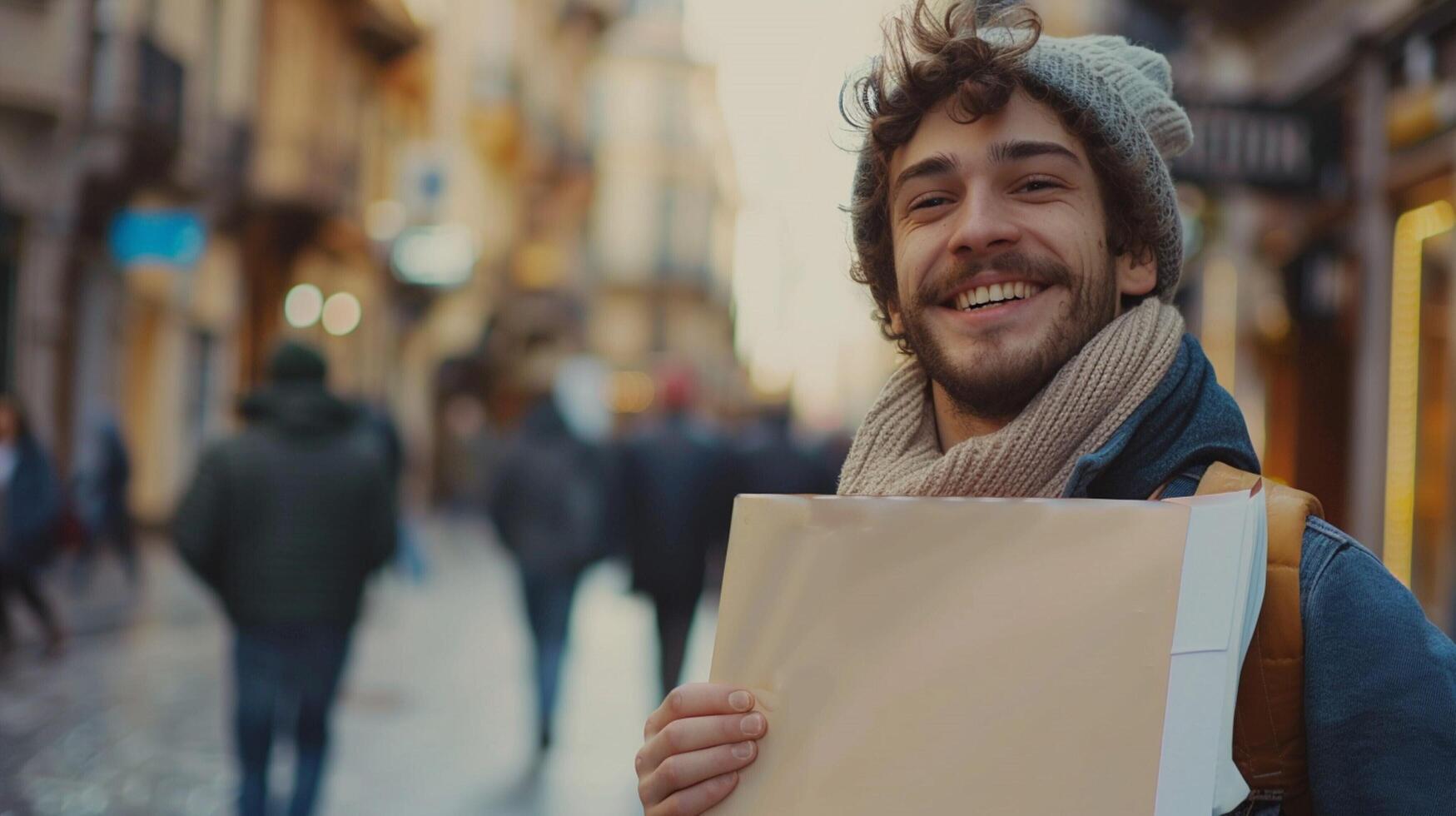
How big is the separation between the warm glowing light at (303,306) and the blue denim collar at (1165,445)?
2256 centimetres

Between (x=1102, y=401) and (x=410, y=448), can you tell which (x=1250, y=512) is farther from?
(x=410, y=448)

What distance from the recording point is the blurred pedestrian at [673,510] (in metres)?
7.24

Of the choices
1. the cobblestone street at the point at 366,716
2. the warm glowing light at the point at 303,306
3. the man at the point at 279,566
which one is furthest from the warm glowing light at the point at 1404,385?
the warm glowing light at the point at 303,306

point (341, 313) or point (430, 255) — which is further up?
point (430, 255)

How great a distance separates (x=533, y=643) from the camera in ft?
24.8

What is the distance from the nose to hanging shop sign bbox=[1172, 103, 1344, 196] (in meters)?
7.17

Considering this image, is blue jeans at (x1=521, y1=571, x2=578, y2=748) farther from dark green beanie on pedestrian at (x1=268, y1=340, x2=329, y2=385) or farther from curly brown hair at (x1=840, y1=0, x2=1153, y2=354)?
curly brown hair at (x1=840, y1=0, x2=1153, y2=354)

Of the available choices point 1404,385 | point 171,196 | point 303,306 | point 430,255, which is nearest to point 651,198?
point 430,255

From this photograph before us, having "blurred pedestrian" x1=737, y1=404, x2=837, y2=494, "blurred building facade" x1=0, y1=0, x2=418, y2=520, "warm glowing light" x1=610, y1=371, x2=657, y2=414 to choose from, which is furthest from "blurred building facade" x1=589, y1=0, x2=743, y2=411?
"blurred pedestrian" x1=737, y1=404, x2=837, y2=494

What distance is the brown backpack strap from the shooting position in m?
1.31

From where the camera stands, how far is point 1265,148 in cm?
898

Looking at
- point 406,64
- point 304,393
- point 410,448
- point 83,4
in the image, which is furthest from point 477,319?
point 304,393

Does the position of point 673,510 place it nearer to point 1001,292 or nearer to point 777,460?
point 777,460

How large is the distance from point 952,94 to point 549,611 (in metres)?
6.27
